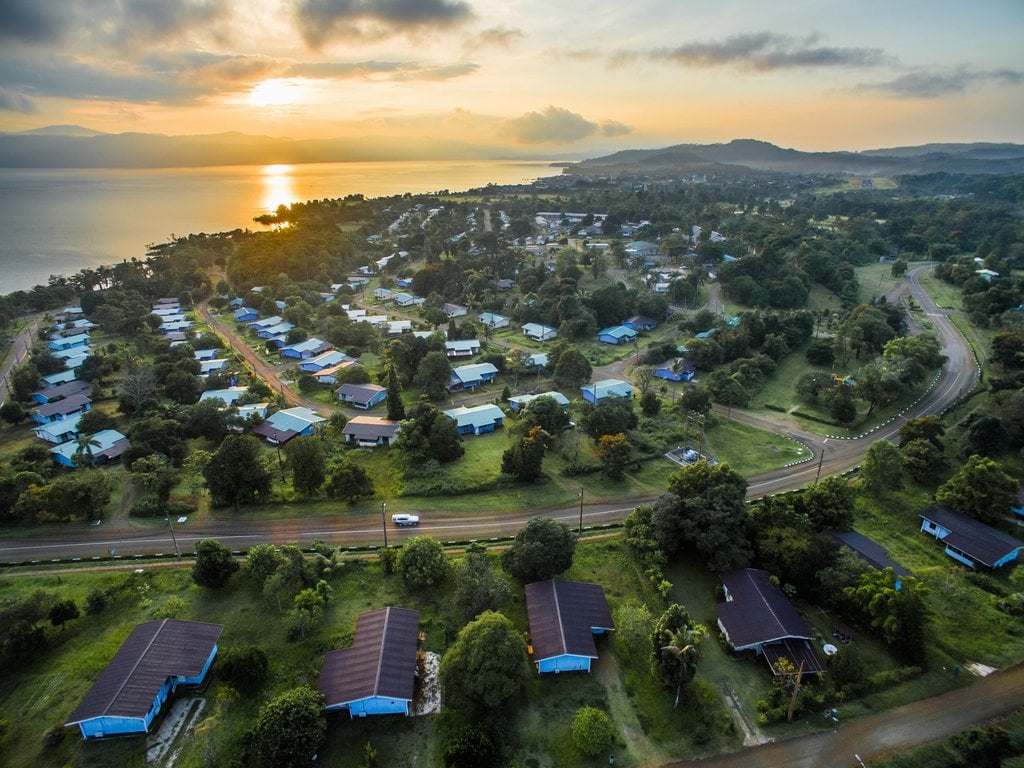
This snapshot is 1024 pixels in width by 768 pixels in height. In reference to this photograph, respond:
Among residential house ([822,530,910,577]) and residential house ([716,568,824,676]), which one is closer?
residential house ([716,568,824,676])

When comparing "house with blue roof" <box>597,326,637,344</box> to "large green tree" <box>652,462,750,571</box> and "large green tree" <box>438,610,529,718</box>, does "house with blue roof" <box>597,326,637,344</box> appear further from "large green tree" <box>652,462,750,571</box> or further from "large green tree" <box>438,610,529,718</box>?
"large green tree" <box>438,610,529,718</box>

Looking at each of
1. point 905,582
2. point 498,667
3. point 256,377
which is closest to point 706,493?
point 905,582

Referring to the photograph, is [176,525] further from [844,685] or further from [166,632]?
[844,685]

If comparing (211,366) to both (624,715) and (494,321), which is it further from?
(624,715)

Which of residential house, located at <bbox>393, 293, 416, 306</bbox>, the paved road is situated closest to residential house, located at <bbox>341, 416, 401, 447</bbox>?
the paved road

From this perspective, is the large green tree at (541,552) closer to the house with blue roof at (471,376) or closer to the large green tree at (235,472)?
the large green tree at (235,472)

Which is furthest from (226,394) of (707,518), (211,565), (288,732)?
(707,518)
